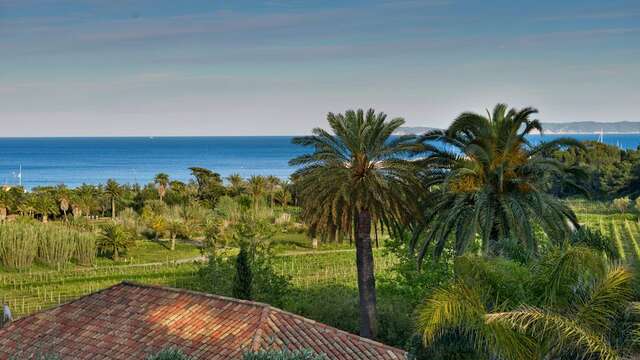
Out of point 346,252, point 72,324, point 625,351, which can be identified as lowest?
point 346,252

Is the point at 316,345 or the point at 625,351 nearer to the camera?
the point at 625,351

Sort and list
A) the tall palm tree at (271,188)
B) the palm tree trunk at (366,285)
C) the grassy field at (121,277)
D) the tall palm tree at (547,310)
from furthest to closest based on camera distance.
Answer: the tall palm tree at (271,188)
the grassy field at (121,277)
the palm tree trunk at (366,285)
the tall palm tree at (547,310)

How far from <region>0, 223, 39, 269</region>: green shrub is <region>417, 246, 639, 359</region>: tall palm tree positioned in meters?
45.0

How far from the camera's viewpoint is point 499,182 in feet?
92.8

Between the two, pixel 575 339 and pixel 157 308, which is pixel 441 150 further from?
pixel 575 339

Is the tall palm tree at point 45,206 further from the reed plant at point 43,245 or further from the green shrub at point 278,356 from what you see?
the green shrub at point 278,356

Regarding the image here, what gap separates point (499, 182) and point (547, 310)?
13073 millimetres

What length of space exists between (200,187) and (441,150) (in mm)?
74986

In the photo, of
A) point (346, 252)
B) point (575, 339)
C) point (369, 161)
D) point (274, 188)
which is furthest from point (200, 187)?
point (575, 339)

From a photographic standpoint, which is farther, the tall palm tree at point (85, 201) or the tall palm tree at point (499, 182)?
the tall palm tree at point (85, 201)

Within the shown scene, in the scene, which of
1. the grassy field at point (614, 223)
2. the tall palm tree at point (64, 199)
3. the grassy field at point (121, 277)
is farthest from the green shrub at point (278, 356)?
the tall palm tree at point (64, 199)

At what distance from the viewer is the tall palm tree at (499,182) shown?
90.9 ft

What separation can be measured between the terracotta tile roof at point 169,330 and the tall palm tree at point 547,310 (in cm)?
511

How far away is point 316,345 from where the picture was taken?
2227 centimetres
